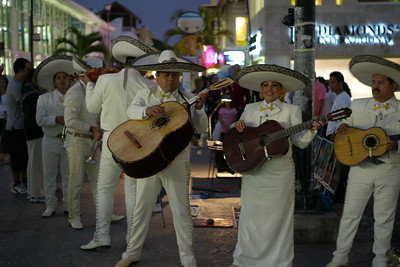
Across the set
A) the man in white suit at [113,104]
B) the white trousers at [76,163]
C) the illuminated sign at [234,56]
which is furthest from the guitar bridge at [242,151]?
the illuminated sign at [234,56]

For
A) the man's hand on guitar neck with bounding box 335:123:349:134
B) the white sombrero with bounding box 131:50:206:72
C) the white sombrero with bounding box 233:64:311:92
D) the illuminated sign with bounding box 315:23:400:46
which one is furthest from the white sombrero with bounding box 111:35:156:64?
the illuminated sign with bounding box 315:23:400:46

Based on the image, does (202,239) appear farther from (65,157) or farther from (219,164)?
(219,164)

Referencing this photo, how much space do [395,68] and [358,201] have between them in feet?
4.15

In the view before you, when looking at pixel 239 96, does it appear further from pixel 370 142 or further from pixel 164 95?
pixel 370 142

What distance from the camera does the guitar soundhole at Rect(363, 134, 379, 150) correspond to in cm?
541

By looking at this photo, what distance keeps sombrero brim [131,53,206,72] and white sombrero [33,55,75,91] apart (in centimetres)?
235

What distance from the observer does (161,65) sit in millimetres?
5410

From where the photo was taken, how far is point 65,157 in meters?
8.10

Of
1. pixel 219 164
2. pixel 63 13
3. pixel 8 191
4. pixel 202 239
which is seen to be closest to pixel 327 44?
pixel 219 164

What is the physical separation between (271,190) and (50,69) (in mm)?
3960

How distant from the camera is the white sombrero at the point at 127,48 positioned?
6.09 metres

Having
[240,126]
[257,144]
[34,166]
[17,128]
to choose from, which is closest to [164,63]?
[240,126]

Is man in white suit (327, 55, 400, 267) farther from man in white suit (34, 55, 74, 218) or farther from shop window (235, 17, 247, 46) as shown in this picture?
shop window (235, 17, 247, 46)

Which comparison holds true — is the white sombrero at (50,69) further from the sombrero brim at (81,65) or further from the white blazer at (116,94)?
the white blazer at (116,94)
